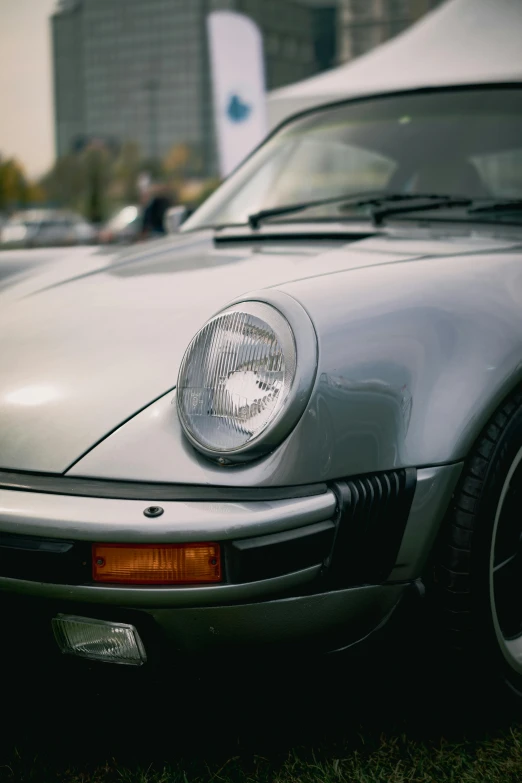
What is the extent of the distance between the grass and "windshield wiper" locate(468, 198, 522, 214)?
46.2 inches

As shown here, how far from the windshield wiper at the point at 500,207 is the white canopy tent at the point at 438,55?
5.38 meters

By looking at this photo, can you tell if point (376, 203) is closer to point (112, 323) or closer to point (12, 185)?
point (112, 323)

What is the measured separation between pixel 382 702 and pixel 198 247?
127cm

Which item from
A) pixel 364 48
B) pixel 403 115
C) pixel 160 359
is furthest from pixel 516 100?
pixel 364 48

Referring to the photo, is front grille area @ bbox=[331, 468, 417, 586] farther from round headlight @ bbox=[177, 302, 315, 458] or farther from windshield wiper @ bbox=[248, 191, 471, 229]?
windshield wiper @ bbox=[248, 191, 471, 229]

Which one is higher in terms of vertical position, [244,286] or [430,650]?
[244,286]

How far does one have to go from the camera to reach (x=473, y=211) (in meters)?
2.26

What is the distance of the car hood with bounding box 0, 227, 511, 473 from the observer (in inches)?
60.5

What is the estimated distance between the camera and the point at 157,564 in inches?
54.7

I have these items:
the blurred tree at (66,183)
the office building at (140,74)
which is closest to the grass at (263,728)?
the blurred tree at (66,183)

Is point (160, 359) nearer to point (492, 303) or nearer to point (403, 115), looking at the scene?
point (492, 303)

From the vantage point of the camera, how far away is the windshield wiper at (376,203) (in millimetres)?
2305

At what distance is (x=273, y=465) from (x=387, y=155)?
152cm

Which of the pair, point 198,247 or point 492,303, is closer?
point 492,303
